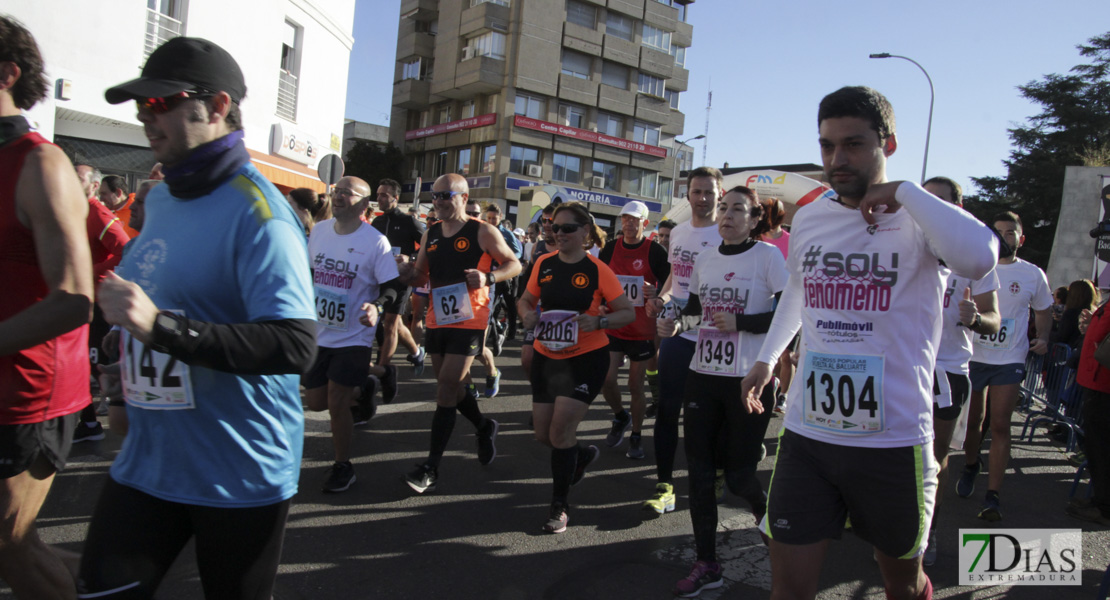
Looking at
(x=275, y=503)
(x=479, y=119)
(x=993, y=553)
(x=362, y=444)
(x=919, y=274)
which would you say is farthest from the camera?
(x=479, y=119)

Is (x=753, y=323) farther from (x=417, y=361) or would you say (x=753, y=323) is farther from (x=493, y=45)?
(x=493, y=45)

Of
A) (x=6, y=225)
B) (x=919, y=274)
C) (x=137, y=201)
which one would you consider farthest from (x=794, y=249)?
(x=137, y=201)

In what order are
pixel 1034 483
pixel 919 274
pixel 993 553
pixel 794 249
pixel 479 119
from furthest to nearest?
pixel 479 119 → pixel 1034 483 → pixel 993 553 → pixel 794 249 → pixel 919 274

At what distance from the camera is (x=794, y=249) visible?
2.84m

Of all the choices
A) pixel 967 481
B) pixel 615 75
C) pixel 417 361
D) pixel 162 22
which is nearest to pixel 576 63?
pixel 615 75

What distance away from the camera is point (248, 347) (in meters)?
1.81

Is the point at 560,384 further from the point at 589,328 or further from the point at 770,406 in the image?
the point at 770,406

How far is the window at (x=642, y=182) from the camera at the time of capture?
1905 inches

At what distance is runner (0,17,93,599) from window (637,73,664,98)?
48565 millimetres

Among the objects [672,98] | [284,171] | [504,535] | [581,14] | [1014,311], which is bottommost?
[504,535]

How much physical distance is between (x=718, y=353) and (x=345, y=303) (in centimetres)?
269

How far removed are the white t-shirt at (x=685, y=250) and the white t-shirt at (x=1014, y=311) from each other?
216 cm

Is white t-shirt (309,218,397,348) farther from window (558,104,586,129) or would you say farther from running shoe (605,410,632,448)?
window (558,104,586,129)

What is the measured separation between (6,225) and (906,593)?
10.5ft
